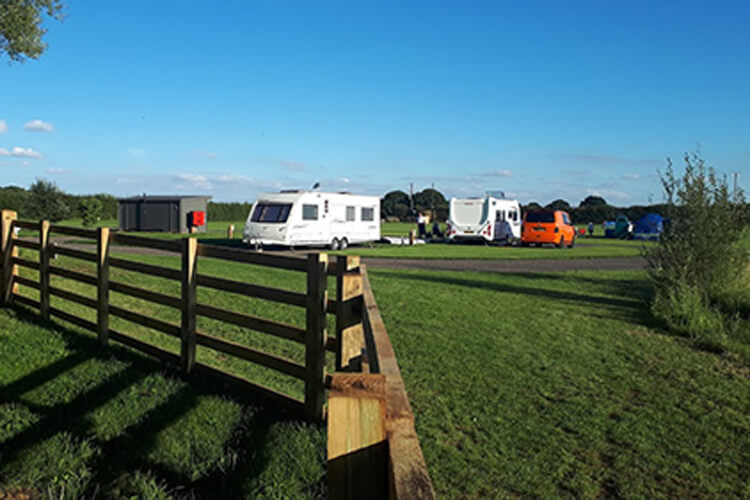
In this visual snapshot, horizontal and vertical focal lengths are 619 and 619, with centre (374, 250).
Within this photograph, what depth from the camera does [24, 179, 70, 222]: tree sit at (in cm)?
4197

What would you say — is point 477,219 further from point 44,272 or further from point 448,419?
point 448,419

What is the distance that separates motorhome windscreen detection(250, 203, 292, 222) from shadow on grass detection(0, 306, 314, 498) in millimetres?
19165

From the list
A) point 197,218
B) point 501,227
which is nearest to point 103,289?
point 501,227

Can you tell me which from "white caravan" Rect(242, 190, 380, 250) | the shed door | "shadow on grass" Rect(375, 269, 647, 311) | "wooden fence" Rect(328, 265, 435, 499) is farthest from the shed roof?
"wooden fence" Rect(328, 265, 435, 499)

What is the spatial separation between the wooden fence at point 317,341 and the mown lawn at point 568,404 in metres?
1.07

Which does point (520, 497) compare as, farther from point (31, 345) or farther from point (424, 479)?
point (31, 345)

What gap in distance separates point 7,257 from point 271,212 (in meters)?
17.1

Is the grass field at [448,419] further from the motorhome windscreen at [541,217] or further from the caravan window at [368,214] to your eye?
the motorhome windscreen at [541,217]

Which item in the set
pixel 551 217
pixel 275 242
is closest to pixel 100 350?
pixel 275 242

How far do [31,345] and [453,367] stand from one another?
4.69m

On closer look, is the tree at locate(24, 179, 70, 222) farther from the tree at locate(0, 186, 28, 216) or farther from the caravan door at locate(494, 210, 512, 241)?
the caravan door at locate(494, 210, 512, 241)

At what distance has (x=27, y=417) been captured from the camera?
5203 mm

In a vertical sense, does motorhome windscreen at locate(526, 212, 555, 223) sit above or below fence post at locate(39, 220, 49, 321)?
above

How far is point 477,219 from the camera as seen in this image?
32031 mm
